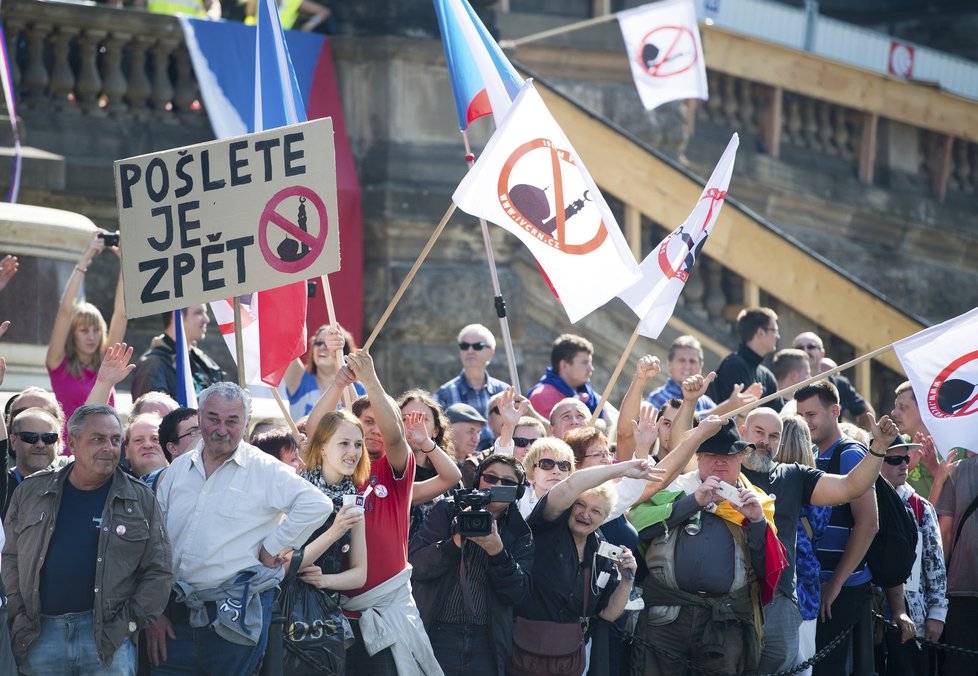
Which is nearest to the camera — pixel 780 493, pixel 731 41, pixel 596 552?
pixel 596 552

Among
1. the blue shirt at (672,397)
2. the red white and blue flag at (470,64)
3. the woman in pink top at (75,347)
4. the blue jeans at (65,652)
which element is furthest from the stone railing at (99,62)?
the blue jeans at (65,652)

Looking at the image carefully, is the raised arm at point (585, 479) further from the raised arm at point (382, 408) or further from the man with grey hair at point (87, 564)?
the man with grey hair at point (87, 564)

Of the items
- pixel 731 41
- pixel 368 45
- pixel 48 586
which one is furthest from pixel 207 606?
pixel 731 41

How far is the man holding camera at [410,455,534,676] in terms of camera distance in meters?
7.64

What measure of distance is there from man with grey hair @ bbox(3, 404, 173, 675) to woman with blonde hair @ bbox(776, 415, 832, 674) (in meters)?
3.35

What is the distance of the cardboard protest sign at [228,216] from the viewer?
7637mm

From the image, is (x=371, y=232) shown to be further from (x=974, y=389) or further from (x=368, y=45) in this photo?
(x=974, y=389)

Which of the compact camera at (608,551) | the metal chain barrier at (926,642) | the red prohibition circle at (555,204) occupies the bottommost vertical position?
the metal chain barrier at (926,642)

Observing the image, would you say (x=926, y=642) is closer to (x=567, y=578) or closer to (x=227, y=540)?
(x=567, y=578)

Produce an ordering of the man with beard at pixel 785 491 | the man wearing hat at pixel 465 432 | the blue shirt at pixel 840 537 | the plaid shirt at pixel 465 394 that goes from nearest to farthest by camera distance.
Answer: the man with beard at pixel 785 491
the man wearing hat at pixel 465 432
the blue shirt at pixel 840 537
the plaid shirt at pixel 465 394

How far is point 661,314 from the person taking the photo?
364 inches

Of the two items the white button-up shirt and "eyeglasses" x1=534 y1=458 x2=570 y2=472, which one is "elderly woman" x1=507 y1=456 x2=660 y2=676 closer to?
"eyeglasses" x1=534 y1=458 x2=570 y2=472

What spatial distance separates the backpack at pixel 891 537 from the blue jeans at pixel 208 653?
3346mm

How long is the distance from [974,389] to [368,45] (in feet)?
18.0
